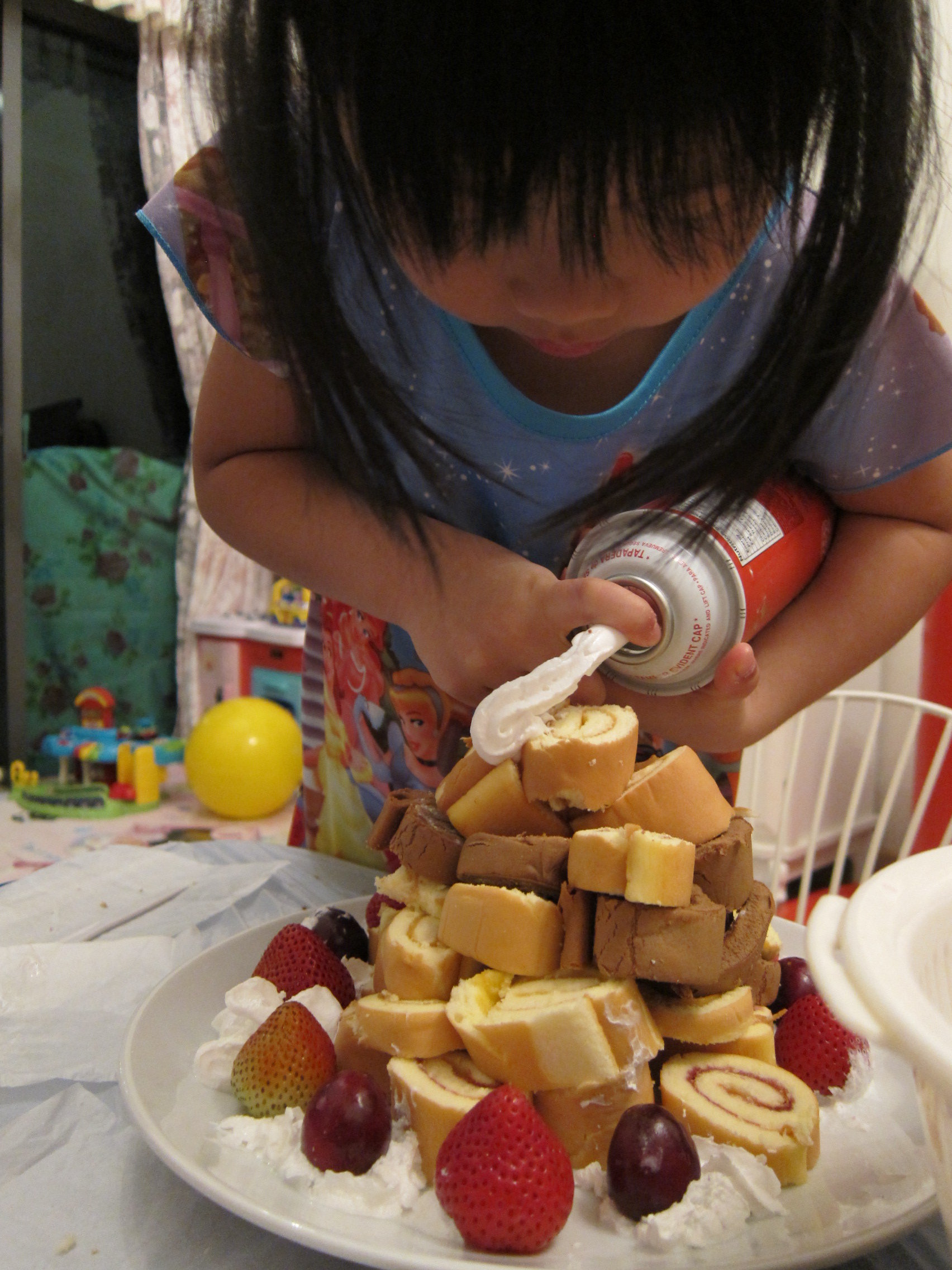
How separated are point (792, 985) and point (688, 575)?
0.26 meters

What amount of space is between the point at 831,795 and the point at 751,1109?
1723mm

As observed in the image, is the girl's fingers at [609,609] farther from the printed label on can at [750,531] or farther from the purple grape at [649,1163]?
the purple grape at [649,1163]

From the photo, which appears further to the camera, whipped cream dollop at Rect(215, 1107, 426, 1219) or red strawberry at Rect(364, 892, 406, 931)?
red strawberry at Rect(364, 892, 406, 931)

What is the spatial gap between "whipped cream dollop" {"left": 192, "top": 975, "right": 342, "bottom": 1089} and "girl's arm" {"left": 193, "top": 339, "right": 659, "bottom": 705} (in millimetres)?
201

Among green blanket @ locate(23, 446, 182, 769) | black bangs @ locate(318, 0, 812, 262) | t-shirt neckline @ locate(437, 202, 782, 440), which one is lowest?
green blanket @ locate(23, 446, 182, 769)

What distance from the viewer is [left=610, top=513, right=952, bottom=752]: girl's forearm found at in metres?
0.67

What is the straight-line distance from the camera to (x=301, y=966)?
56cm

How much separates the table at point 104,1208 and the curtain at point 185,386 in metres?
2.03

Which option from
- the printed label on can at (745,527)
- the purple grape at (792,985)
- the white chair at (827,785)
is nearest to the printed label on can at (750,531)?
the printed label on can at (745,527)

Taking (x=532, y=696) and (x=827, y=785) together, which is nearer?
(x=532, y=696)

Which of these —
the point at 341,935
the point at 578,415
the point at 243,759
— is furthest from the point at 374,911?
the point at 243,759

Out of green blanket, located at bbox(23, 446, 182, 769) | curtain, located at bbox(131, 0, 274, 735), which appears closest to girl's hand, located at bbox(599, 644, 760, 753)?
curtain, located at bbox(131, 0, 274, 735)

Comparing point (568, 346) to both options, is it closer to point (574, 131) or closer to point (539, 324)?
point (539, 324)

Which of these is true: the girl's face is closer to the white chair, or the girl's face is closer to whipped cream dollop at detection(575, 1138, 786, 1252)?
whipped cream dollop at detection(575, 1138, 786, 1252)
